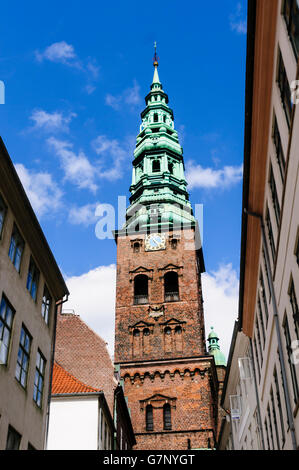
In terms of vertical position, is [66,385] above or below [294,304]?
above

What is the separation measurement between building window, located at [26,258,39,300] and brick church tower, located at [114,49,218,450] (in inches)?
1001

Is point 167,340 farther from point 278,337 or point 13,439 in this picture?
point 278,337

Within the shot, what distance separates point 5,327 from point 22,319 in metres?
1.27

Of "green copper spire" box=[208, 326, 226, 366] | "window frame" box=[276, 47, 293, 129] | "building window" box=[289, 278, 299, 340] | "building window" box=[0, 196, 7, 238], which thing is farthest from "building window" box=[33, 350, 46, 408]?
"green copper spire" box=[208, 326, 226, 366]

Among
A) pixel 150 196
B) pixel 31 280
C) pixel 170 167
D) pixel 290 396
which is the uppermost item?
pixel 170 167

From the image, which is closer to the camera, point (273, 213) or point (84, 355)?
point (273, 213)

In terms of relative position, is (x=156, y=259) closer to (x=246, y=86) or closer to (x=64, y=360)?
(x=64, y=360)

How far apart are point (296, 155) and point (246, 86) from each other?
123 inches

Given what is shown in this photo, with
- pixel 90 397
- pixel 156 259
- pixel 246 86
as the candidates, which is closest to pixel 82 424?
pixel 90 397

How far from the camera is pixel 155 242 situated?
1943 inches

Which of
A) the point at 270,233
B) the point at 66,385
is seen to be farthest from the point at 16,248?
the point at 66,385

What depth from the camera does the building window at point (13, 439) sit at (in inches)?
558

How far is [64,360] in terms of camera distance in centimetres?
3095

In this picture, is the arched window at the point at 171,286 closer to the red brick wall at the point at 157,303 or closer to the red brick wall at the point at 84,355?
the red brick wall at the point at 157,303
